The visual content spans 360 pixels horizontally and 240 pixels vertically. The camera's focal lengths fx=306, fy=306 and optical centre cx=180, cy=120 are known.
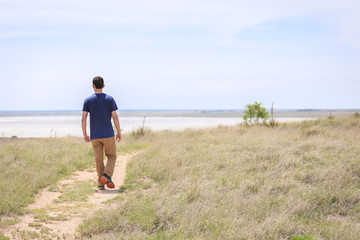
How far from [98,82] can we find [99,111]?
676 millimetres

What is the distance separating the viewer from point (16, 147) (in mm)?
12336

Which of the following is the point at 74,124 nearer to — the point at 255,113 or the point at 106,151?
the point at 255,113

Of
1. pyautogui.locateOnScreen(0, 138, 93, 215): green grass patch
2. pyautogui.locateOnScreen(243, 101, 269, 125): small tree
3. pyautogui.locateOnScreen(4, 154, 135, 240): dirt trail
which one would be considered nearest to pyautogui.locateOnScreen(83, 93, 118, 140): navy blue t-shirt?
pyautogui.locateOnScreen(4, 154, 135, 240): dirt trail

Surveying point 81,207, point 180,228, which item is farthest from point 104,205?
point 180,228

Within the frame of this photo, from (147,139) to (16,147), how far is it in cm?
839

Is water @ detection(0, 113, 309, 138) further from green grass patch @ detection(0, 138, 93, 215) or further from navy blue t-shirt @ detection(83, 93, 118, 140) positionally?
navy blue t-shirt @ detection(83, 93, 118, 140)

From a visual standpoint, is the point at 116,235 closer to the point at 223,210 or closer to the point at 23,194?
the point at 223,210

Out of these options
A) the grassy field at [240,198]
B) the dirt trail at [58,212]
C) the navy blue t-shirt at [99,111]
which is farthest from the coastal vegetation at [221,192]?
the navy blue t-shirt at [99,111]

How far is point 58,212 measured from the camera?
5871 mm

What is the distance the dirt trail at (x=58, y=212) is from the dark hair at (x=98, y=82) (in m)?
2.53

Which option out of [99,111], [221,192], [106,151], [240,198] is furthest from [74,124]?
[240,198]

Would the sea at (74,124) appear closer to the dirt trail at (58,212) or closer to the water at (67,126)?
the water at (67,126)

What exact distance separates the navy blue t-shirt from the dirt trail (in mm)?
1461

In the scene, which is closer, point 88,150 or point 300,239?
point 300,239
